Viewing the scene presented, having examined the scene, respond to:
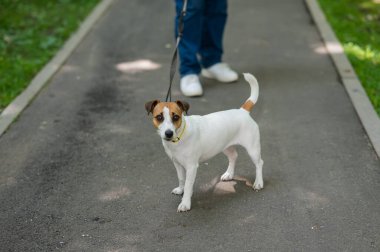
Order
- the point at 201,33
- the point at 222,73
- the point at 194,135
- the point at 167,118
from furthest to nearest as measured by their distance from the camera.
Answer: the point at 222,73
the point at 201,33
the point at 194,135
the point at 167,118

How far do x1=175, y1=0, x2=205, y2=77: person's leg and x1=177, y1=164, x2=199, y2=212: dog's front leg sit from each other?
273 cm

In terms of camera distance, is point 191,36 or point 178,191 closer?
point 178,191

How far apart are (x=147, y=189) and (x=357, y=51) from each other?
13.9ft

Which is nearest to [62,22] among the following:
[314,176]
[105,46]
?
[105,46]

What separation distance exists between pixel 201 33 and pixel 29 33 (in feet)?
11.3

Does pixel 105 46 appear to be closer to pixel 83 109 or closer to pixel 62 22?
pixel 62 22

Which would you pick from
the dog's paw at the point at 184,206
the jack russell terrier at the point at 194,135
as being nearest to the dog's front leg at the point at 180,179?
the jack russell terrier at the point at 194,135

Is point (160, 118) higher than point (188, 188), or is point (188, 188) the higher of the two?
point (160, 118)

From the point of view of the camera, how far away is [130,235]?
4.34 metres

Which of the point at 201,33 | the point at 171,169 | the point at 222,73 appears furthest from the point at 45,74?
the point at 171,169

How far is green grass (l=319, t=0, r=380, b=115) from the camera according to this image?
7.06 meters

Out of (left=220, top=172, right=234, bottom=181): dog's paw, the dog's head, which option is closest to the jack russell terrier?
the dog's head

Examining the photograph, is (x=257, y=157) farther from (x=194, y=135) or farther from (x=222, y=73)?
(x=222, y=73)

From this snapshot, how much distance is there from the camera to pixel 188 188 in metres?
4.52
